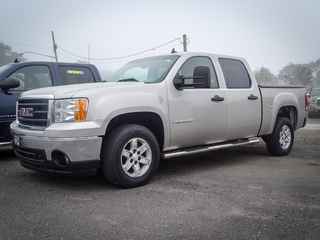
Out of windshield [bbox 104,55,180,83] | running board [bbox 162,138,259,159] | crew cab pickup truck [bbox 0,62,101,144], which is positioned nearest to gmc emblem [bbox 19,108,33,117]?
windshield [bbox 104,55,180,83]

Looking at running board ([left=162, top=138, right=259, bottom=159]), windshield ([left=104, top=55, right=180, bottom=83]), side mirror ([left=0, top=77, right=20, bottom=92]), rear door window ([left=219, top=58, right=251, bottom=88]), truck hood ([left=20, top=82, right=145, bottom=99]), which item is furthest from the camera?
side mirror ([left=0, top=77, right=20, bottom=92])

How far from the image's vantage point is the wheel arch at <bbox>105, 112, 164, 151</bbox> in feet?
13.7

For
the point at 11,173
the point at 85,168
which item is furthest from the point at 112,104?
the point at 11,173

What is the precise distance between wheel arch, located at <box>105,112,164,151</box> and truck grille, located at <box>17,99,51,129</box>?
77cm

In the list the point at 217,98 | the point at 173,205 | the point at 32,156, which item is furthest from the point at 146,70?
the point at 173,205

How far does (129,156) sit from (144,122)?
0.61 metres

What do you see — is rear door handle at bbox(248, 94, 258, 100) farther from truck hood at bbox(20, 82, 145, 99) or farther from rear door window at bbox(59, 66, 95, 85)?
rear door window at bbox(59, 66, 95, 85)

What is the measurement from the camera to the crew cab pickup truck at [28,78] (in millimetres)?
5781

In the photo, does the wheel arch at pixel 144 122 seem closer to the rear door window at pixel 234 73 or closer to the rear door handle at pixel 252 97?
the rear door window at pixel 234 73

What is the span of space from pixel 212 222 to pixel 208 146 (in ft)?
7.23

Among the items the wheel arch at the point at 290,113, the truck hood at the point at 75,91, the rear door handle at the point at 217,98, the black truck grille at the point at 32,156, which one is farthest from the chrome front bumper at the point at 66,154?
the wheel arch at the point at 290,113

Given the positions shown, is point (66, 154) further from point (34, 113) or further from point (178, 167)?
point (178, 167)

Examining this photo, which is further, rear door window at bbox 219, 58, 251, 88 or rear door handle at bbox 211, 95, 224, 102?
rear door window at bbox 219, 58, 251, 88

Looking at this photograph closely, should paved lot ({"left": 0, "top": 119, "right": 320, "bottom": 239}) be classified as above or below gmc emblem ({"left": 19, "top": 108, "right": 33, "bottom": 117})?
below
